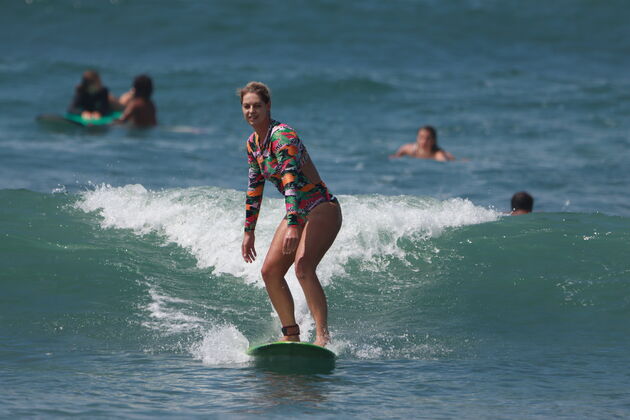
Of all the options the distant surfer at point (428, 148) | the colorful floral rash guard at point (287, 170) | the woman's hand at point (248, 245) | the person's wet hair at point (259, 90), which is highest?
the distant surfer at point (428, 148)

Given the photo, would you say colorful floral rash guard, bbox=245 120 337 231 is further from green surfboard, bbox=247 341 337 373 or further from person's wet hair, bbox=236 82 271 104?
green surfboard, bbox=247 341 337 373

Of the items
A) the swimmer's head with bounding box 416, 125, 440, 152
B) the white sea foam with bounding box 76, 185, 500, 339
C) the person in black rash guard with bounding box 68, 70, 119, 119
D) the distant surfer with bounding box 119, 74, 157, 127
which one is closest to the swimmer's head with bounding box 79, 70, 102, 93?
the person in black rash guard with bounding box 68, 70, 119, 119

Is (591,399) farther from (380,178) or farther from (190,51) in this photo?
(190,51)

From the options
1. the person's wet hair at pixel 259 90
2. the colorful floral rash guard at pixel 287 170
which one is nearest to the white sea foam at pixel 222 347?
the colorful floral rash guard at pixel 287 170

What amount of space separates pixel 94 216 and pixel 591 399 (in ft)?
19.5

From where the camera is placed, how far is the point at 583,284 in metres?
8.61

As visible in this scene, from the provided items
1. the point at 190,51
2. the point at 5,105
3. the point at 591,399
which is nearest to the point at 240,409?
the point at 591,399

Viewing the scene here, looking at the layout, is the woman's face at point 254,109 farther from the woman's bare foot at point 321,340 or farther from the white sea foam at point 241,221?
the white sea foam at point 241,221

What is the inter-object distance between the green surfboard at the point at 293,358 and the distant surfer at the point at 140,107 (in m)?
12.1

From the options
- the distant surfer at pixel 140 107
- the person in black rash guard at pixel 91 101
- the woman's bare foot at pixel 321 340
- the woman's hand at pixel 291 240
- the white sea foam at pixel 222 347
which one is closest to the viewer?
the woman's hand at pixel 291 240

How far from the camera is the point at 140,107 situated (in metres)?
18.1

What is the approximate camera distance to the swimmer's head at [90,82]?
Result: 1798cm

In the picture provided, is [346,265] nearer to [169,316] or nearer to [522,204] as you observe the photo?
[169,316]

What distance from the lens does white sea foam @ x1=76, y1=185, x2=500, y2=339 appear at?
9.24 m
